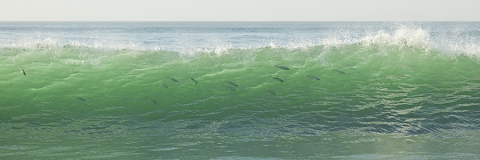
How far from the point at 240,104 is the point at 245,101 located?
0.19 meters

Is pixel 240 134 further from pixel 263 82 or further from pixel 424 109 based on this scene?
pixel 424 109

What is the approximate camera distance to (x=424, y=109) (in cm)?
960

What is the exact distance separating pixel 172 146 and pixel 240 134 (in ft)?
4.61

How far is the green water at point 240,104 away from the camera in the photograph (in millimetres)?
7184

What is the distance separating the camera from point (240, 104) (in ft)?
32.7

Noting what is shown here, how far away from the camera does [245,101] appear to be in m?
10.1

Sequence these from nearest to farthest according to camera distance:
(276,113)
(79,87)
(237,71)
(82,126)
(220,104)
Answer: (82,126) → (276,113) → (220,104) → (79,87) → (237,71)

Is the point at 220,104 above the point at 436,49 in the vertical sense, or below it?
below

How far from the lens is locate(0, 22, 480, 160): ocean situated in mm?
7203

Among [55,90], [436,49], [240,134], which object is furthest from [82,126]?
[436,49]

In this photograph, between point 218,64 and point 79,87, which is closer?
point 79,87

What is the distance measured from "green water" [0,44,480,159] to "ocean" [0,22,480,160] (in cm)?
2

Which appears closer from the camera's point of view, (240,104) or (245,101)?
(240,104)

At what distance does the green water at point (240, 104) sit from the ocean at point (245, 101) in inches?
1.0
